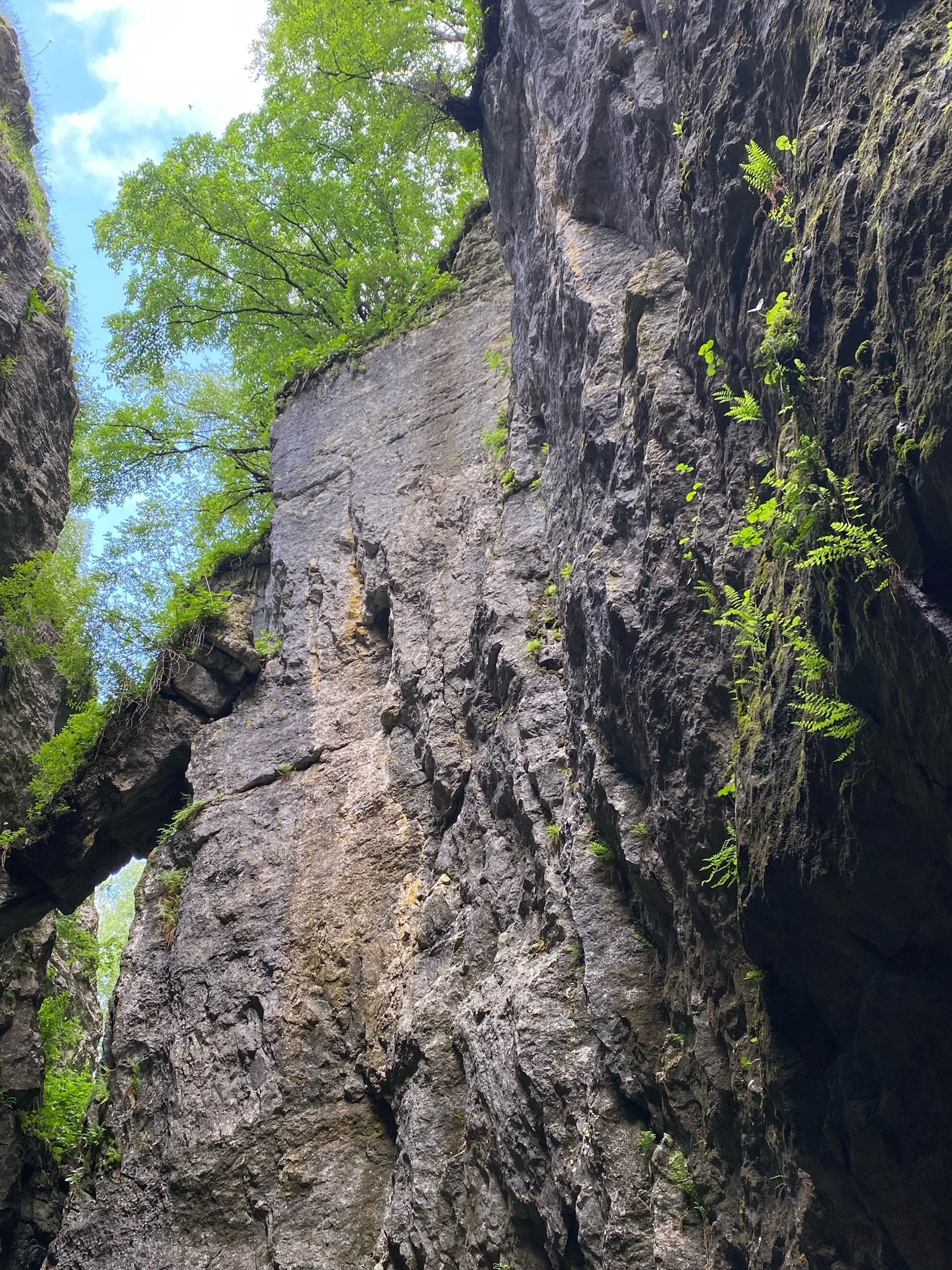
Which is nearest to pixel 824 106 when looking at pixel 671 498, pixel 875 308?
pixel 875 308

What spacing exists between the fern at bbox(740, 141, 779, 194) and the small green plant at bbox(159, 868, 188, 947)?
7432mm

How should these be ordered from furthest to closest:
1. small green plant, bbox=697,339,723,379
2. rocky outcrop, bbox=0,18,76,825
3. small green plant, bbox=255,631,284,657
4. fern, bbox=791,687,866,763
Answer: rocky outcrop, bbox=0,18,76,825, small green plant, bbox=255,631,284,657, small green plant, bbox=697,339,723,379, fern, bbox=791,687,866,763

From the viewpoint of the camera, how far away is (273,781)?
30.7 feet

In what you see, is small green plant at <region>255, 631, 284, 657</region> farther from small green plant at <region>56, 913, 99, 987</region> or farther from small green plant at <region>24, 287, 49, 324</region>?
small green plant at <region>24, 287, 49, 324</region>

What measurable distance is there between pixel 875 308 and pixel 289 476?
9.11 metres

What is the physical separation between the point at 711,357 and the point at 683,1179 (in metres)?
3.86

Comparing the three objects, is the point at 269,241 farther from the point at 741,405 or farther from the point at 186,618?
the point at 741,405

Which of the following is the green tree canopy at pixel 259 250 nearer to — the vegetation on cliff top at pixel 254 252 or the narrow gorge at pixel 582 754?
the vegetation on cliff top at pixel 254 252

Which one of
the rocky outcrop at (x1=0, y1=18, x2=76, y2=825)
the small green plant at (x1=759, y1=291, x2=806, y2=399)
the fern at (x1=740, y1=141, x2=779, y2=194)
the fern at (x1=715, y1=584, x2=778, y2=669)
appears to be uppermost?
the rocky outcrop at (x1=0, y1=18, x2=76, y2=825)

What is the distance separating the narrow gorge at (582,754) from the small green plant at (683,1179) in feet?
0.14

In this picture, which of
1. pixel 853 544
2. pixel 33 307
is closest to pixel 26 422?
pixel 33 307

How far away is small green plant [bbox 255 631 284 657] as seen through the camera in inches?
412

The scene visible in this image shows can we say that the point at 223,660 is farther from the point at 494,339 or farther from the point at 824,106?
the point at 824,106

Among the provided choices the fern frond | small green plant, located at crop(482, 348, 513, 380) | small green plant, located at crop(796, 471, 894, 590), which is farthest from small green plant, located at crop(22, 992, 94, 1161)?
small green plant, located at crop(796, 471, 894, 590)
